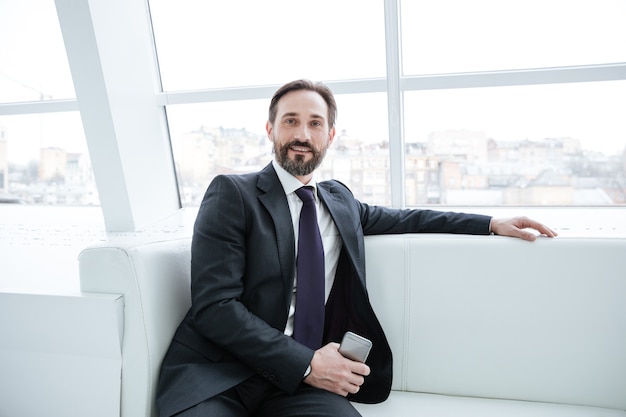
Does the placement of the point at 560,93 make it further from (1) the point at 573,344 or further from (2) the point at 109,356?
(2) the point at 109,356

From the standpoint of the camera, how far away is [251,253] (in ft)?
5.08

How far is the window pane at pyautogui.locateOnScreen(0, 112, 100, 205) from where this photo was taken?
3.10 meters

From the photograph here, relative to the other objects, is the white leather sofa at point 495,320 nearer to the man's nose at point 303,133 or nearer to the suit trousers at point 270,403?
the suit trousers at point 270,403

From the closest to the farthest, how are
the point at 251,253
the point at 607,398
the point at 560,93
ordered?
1. the point at 251,253
2. the point at 607,398
3. the point at 560,93

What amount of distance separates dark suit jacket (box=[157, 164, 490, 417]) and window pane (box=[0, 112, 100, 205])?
2.05m

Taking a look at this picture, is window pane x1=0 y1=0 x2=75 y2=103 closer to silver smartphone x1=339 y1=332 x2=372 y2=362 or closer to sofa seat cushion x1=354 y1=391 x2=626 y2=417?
silver smartphone x1=339 y1=332 x2=372 y2=362

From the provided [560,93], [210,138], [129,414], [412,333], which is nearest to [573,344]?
[412,333]

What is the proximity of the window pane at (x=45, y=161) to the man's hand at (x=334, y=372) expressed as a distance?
2491mm

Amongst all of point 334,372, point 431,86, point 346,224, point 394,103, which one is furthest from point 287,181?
point 431,86

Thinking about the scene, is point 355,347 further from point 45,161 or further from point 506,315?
point 45,161

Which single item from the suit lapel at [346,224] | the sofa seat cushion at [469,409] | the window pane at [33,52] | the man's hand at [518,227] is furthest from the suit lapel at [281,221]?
the window pane at [33,52]

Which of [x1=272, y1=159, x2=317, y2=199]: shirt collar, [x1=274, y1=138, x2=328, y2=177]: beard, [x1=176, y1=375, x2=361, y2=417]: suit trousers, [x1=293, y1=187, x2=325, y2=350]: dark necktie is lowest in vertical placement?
[x1=176, y1=375, x2=361, y2=417]: suit trousers

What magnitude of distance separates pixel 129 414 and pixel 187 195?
179 cm

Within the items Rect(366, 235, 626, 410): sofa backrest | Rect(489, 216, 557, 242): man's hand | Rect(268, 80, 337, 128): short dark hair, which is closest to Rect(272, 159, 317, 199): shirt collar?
Rect(268, 80, 337, 128): short dark hair
